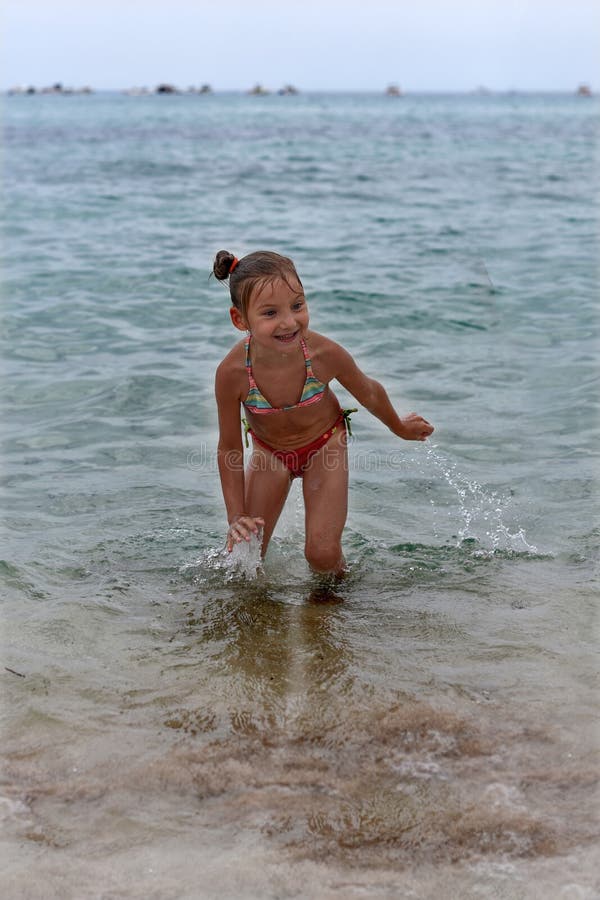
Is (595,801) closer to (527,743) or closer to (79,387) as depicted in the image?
(527,743)

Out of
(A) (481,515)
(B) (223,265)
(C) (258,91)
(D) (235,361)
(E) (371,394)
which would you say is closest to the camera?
(B) (223,265)

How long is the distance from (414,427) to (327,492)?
1.57ft

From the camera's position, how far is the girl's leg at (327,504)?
4312mm

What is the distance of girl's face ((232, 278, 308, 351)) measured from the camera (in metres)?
3.89

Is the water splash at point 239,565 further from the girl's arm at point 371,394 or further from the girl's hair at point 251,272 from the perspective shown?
the girl's hair at point 251,272

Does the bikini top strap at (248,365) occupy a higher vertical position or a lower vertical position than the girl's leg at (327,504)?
higher

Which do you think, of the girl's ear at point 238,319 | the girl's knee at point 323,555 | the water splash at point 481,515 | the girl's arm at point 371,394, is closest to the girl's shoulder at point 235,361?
the girl's ear at point 238,319

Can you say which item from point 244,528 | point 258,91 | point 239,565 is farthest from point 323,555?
point 258,91

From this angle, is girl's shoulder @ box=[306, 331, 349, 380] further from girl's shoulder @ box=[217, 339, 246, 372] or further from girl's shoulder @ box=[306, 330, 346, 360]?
girl's shoulder @ box=[217, 339, 246, 372]

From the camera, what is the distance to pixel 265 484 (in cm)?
442

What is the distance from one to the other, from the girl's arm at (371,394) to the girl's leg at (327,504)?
238 millimetres

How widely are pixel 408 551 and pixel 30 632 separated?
178cm

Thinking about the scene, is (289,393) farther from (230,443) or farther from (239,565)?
(239,565)

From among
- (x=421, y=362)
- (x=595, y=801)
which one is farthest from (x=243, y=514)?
(x=421, y=362)
